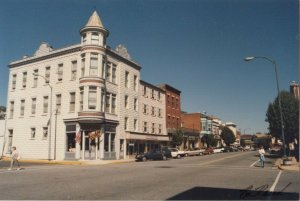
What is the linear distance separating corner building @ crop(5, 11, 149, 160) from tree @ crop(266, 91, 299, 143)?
2111 centimetres

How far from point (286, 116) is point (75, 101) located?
99.2 ft

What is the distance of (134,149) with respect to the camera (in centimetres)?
4306

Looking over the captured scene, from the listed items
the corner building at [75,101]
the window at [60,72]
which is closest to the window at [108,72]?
the corner building at [75,101]

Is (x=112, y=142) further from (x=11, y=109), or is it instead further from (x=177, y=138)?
(x=177, y=138)

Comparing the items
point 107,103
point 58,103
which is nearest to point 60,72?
point 58,103

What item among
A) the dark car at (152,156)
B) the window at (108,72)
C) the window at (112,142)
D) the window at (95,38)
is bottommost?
the dark car at (152,156)

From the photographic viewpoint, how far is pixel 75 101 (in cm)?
3603

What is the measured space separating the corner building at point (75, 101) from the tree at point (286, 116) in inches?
831

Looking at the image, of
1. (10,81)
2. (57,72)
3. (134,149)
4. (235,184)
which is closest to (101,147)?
(134,149)

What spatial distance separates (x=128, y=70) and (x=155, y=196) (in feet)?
108

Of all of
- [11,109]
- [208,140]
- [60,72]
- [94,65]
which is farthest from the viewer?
[208,140]

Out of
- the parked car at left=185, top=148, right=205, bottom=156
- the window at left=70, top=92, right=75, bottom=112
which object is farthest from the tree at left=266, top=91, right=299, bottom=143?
the window at left=70, top=92, right=75, bottom=112

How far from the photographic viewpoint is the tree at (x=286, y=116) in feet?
148

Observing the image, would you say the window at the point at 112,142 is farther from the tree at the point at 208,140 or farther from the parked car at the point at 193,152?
the tree at the point at 208,140
